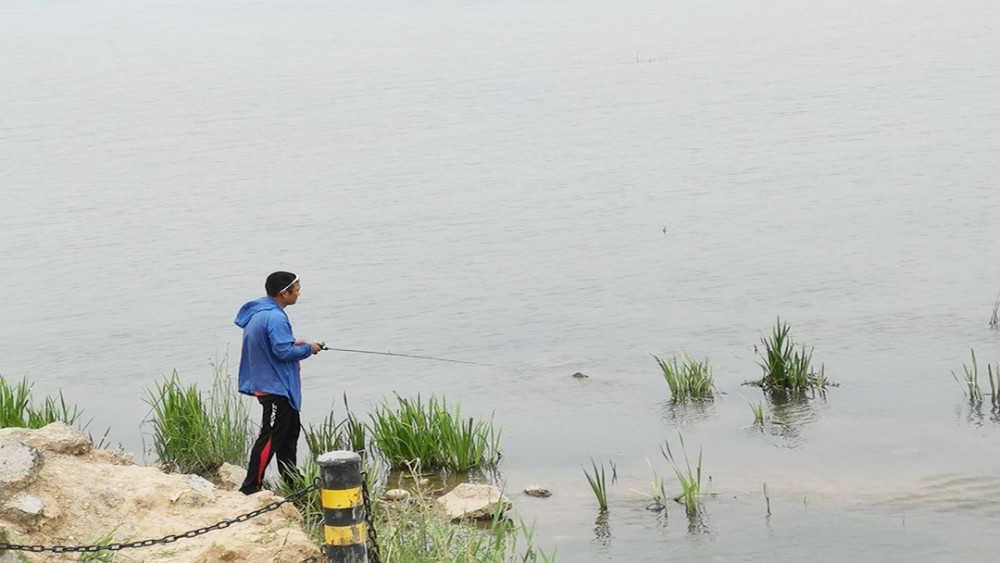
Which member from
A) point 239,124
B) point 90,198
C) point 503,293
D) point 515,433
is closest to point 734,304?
point 503,293

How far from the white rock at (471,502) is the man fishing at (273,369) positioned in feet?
3.37

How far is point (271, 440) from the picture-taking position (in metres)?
8.84

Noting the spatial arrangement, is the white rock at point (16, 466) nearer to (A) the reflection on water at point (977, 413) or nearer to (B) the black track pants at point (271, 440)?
(B) the black track pants at point (271, 440)

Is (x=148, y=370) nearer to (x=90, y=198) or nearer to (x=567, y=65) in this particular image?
(x=90, y=198)

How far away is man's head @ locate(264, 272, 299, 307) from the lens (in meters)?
8.68

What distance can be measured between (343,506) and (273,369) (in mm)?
2905

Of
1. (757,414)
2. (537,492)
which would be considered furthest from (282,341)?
(757,414)

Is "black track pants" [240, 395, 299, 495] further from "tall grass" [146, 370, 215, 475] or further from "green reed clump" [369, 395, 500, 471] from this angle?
"tall grass" [146, 370, 215, 475]

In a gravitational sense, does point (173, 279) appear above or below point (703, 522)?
above

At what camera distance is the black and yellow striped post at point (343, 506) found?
5.86 meters

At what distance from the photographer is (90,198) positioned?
2577cm

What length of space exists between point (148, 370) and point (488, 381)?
392 cm

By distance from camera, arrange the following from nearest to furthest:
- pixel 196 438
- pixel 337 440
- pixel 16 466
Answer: pixel 16 466 → pixel 196 438 → pixel 337 440

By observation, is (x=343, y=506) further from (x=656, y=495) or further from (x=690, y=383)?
(x=690, y=383)
